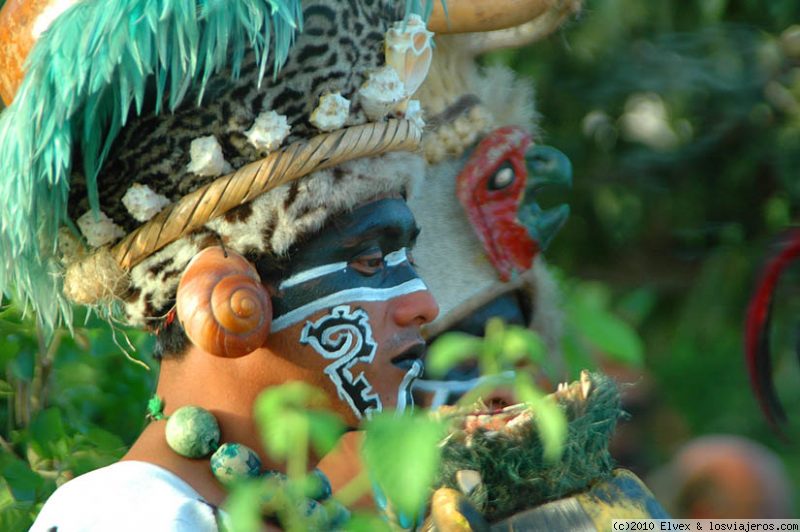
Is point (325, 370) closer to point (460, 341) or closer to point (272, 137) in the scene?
point (272, 137)

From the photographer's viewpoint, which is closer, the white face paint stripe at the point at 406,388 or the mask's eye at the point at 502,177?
the white face paint stripe at the point at 406,388

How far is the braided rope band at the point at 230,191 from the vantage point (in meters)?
2.56

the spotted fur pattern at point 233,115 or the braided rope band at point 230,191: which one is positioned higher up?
the spotted fur pattern at point 233,115

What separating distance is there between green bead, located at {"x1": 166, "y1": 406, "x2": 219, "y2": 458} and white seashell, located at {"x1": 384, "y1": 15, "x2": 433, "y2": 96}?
2.46 feet

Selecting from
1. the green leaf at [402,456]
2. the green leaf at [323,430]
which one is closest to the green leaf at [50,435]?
the green leaf at [323,430]

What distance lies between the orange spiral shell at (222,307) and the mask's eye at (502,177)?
1.39m

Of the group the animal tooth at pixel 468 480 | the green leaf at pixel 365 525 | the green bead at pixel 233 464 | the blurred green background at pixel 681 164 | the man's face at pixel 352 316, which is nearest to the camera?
the green leaf at pixel 365 525

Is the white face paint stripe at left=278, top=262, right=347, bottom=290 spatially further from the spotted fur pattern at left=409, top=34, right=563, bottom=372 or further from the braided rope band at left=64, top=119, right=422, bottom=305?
the spotted fur pattern at left=409, top=34, right=563, bottom=372

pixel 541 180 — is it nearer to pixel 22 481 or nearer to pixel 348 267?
pixel 348 267

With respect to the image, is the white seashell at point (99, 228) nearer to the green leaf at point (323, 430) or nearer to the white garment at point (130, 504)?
the white garment at point (130, 504)

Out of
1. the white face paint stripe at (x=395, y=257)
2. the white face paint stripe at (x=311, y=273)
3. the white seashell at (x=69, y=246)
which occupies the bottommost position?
the white face paint stripe at (x=395, y=257)

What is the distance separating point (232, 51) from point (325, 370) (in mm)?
619

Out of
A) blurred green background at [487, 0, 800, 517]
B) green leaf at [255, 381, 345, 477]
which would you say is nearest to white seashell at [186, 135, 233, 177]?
green leaf at [255, 381, 345, 477]

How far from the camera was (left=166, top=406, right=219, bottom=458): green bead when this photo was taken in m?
2.55
